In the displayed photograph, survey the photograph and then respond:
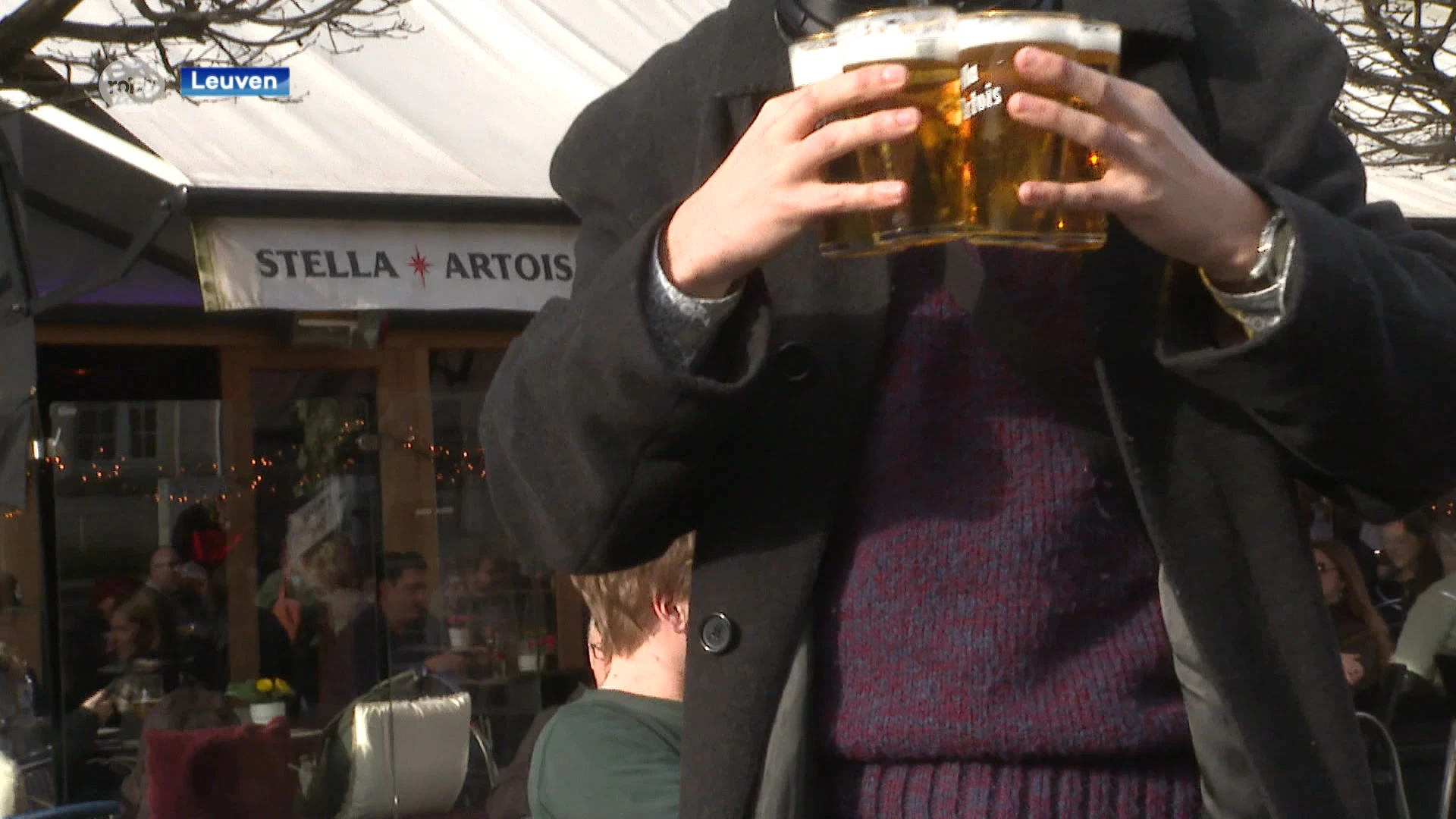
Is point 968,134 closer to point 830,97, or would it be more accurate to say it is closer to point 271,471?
point 830,97

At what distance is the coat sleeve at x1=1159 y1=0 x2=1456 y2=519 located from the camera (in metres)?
1.12

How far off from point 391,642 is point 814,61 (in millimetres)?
5974

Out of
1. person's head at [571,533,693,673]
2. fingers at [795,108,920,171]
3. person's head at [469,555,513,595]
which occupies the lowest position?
person's head at [469,555,513,595]

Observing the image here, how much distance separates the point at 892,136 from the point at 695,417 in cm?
24

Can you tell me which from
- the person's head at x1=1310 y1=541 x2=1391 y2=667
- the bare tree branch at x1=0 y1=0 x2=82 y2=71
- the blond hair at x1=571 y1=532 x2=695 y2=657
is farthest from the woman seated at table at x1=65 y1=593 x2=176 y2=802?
the person's head at x1=1310 y1=541 x2=1391 y2=667

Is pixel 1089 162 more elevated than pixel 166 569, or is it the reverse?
pixel 1089 162

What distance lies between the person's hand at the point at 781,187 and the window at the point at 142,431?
20.3 ft

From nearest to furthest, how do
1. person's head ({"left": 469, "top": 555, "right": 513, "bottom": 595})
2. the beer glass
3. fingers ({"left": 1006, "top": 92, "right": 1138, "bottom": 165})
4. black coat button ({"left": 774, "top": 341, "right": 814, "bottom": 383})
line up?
fingers ({"left": 1006, "top": 92, "right": 1138, "bottom": 165}) < the beer glass < black coat button ({"left": 774, "top": 341, "right": 814, "bottom": 383}) < person's head ({"left": 469, "top": 555, "right": 513, "bottom": 595})

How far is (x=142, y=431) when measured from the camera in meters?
7.05

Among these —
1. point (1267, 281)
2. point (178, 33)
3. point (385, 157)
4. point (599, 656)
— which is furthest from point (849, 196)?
point (385, 157)

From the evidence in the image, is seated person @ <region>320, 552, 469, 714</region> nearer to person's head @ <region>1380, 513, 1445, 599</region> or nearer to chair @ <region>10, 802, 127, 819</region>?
chair @ <region>10, 802, 127, 819</region>

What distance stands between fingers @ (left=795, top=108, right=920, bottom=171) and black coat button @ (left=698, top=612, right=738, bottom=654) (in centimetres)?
34

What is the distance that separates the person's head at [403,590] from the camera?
6973mm

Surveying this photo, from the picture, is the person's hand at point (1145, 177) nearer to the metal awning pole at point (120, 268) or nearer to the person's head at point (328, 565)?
the metal awning pole at point (120, 268)
